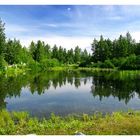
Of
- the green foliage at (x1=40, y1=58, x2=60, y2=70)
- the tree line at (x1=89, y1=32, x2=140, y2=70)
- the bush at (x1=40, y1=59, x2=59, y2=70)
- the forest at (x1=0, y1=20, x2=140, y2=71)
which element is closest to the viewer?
the tree line at (x1=89, y1=32, x2=140, y2=70)

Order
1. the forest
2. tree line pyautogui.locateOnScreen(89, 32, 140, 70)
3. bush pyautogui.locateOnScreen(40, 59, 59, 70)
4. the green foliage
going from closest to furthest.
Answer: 1. tree line pyautogui.locateOnScreen(89, 32, 140, 70)
2. the forest
3. bush pyautogui.locateOnScreen(40, 59, 59, 70)
4. the green foliage

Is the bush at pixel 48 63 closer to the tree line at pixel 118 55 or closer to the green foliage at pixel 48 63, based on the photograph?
the green foliage at pixel 48 63

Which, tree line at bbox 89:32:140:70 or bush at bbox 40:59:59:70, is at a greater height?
tree line at bbox 89:32:140:70

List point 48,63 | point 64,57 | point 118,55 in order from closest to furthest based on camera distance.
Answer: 1. point 118,55
2. point 48,63
3. point 64,57

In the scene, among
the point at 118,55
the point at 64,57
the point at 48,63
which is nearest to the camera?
the point at 118,55

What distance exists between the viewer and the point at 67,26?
5672 millimetres

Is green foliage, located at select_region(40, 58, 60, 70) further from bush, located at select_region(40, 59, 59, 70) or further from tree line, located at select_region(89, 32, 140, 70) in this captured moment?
tree line, located at select_region(89, 32, 140, 70)

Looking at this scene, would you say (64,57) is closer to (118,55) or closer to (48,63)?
(48,63)

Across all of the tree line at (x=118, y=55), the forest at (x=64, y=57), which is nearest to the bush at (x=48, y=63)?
the forest at (x=64, y=57)

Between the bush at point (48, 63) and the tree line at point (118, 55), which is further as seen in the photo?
the bush at point (48, 63)

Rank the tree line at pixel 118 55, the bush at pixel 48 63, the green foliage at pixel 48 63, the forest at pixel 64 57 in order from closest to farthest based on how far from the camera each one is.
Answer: the tree line at pixel 118 55
the forest at pixel 64 57
the bush at pixel 48 63
the green foliage at pixel 48 63

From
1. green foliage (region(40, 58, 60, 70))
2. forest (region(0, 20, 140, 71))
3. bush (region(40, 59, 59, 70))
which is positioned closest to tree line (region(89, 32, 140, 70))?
forest (region(0, 20, 140, 71))

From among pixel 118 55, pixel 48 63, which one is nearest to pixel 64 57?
pixel 48 63
